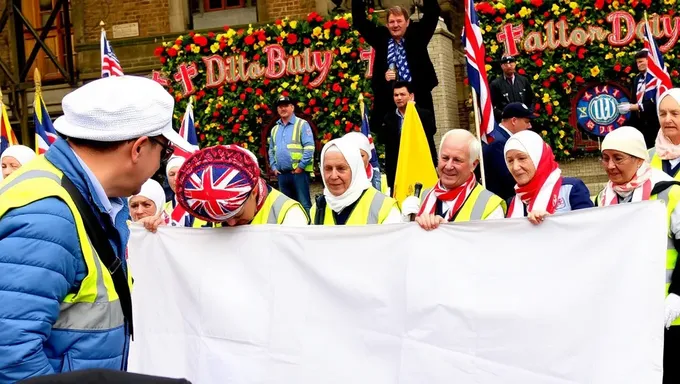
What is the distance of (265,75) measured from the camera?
15.6 meters

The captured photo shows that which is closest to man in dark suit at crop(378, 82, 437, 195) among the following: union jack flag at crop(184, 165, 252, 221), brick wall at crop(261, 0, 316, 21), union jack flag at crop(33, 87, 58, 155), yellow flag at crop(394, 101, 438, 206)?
yellow flag at crop(394, 101, 438, 206)

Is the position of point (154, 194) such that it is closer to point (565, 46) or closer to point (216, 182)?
point (216, 182)

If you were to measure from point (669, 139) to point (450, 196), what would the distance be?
5.16 feet

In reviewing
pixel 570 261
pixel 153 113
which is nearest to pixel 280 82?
pixel 570 261

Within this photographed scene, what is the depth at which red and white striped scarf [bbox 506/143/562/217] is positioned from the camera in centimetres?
538

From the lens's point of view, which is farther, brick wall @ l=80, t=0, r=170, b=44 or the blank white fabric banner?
brick wall @ l=80, t=0, r=170, b=44

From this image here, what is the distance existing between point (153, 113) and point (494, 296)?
2.18 meters

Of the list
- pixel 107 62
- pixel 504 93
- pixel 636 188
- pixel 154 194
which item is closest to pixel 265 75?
A: pixel 504 93

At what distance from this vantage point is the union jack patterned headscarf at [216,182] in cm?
459

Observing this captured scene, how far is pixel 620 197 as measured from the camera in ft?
17.5

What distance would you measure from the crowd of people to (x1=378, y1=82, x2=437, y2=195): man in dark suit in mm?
23

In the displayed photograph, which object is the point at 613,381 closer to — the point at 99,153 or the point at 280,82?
the point at 99,153

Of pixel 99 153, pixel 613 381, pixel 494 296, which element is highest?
pixel 99 153

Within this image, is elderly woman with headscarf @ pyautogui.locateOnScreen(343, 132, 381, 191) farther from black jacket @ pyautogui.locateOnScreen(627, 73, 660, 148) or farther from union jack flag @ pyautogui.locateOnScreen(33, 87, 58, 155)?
union jack flag @ pyautogui.locateOnScreen(33, 87, 58, 155)
